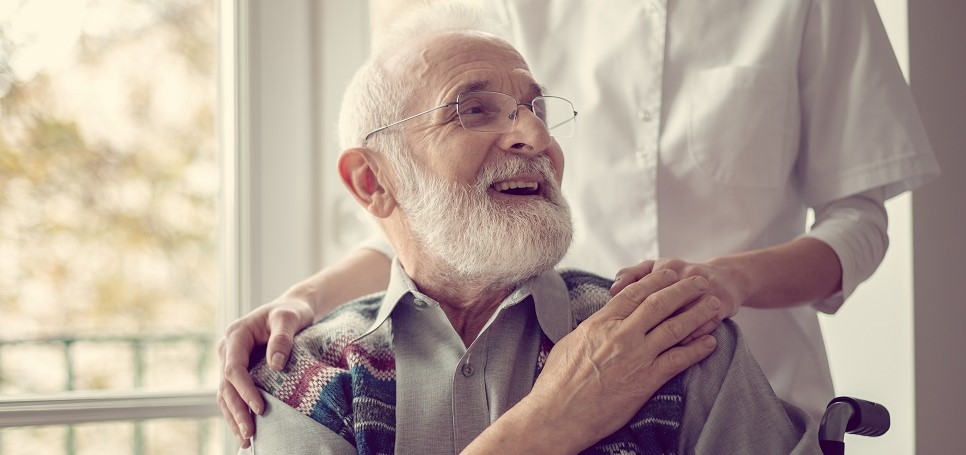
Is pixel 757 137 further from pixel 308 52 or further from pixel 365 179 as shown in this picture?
pixel 308 52

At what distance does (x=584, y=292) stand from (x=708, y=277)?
0.25 metres

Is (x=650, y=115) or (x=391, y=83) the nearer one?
(x=391, y=83)

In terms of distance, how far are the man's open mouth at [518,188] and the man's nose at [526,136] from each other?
2.2 inches

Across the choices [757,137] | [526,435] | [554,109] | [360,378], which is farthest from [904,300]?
[360,378]

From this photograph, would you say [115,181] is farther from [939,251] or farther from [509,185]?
[939,251]

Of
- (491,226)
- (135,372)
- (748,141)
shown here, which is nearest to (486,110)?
(491,226)

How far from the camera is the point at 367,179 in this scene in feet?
5.28

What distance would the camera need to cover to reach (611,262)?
179 centimetres

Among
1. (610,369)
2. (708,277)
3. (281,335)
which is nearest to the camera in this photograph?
(610,369)

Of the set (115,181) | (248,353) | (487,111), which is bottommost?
(248,353)

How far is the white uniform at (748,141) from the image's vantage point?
1.62 meters

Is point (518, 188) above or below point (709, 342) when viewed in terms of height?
above

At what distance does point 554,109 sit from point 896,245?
88cm

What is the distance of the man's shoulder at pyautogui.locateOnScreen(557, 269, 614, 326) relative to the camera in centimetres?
148
